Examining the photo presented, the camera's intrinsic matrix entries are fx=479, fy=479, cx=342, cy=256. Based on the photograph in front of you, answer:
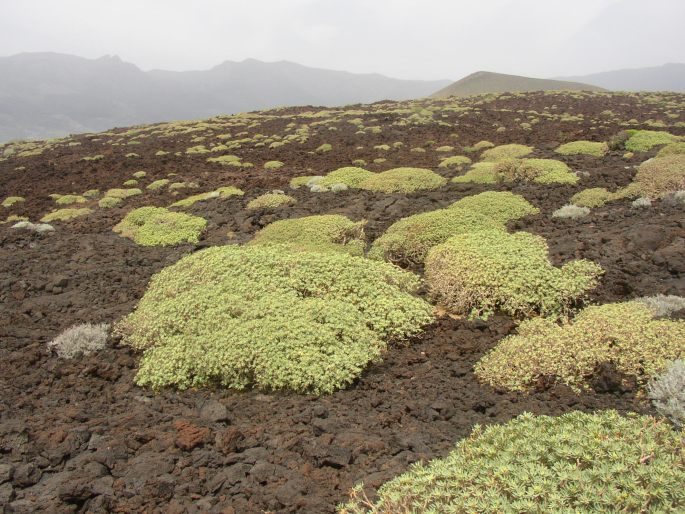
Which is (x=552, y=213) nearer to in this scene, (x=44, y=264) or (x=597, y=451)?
(x=597, y=451)

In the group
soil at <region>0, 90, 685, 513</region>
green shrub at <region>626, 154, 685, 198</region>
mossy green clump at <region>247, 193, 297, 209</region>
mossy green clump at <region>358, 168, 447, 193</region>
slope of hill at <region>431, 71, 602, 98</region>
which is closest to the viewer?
soil at <region>0, 90, 685, 513</region>

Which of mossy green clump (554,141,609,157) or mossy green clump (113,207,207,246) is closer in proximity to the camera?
mossy green clump (113,207,207,246)

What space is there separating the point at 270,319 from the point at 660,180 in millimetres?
11916

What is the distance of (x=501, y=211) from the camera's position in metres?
12.7

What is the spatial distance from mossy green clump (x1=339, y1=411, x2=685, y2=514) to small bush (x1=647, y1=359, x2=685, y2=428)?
0.88m

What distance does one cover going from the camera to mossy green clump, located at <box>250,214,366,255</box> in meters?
11.0

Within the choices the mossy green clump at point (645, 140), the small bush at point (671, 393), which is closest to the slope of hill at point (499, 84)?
the mossy green clump at point (645, 140)

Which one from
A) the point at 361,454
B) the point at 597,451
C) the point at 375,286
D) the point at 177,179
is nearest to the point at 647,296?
the point at 375,286

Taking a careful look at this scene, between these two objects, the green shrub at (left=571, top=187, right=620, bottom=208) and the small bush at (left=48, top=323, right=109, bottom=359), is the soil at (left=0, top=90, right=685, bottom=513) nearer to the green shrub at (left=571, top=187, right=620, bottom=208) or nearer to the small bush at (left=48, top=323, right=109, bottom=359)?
the small bush at (left=48, top=323, right=109, bottom=359)

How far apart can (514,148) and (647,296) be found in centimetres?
1473

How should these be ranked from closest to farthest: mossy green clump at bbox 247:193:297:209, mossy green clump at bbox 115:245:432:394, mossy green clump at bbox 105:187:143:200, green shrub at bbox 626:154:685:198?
mossy green clump at bbox 115:245:432:394, green shrub at bbox 626:154:685:198, mossy green clump at bbox 247:193:297:209, mossy green clump at bbox 105:187:143:200

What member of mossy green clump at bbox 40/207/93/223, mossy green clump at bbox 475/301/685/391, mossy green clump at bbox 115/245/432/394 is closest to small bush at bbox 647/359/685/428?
mossy green clump at bbox 475/301/685/391

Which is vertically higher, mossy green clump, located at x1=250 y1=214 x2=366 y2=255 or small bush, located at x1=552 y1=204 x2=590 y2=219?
small bush, located at x1=552 y1=204 x2=590 y2=219

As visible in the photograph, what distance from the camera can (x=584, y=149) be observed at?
2027 centimetres
